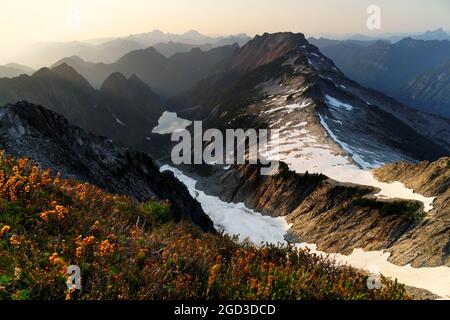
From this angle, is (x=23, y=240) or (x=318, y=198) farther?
(x=318, y=198)

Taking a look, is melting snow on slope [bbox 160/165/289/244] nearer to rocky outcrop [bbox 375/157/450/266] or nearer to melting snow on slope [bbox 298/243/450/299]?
melting snow on slope [bbox 298/243/450/299]

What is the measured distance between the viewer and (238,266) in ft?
24.9

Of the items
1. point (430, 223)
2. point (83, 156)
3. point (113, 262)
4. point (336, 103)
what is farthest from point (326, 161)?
point (336, 103)

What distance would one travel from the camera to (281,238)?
54.8m

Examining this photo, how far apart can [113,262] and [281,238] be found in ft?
162

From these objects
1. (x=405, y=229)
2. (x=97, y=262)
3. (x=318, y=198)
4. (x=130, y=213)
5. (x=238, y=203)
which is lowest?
(x=238, y=203)

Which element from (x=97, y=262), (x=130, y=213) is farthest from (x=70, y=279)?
(x=130, y=213)

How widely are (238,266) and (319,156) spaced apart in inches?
2663

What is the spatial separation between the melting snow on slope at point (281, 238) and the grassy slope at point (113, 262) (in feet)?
4.94

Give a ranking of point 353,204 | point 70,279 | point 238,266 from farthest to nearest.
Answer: point 353,204 < point 238,266 < point 70,279

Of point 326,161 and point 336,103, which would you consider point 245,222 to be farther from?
point 336,103

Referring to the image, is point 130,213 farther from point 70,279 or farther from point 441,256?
point 441,256

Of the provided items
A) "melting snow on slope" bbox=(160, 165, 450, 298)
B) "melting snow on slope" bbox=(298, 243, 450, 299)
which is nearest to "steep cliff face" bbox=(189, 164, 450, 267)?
"melting snow on slope" bbox=(298, 243, 450, 299)

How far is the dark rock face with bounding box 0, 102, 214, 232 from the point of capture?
2231 centimetres
